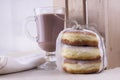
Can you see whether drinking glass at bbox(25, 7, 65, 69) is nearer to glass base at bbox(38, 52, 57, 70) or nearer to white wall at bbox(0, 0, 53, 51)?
glass base at bbox(38, 52, 57, 70)

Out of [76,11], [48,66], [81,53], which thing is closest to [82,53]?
[81,53]

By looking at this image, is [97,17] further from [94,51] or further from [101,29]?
[94,51]

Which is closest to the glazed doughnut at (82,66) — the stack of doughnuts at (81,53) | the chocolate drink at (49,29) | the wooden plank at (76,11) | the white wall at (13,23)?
the stack of doughnuts at (81,53)

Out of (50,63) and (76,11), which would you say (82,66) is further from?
(76,11)

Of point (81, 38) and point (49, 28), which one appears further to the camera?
point (49, 28)

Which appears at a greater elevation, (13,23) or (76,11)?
(76,11)
